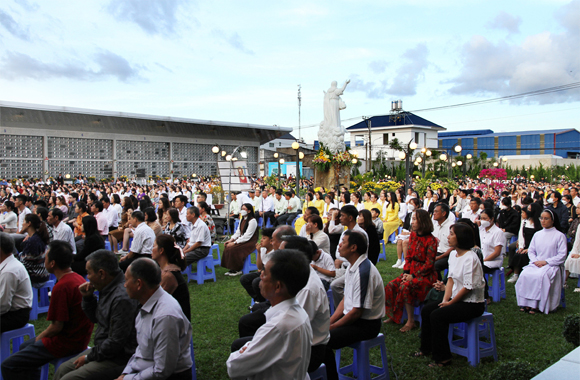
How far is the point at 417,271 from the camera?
5164 mm

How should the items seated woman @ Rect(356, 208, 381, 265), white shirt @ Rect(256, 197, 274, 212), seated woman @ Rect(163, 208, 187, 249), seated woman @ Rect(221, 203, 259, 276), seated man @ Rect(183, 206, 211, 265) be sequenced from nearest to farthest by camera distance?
seated woman @ Rect(356, 208, 381, 265), seated woman @ Rect(163, 208, 187, 249), seated man @ Rect(183, 206, 211, 265), seated woman @ Rect(221, 203, 259, 276), white shirt @ Rect(256, 197, 274, 212)

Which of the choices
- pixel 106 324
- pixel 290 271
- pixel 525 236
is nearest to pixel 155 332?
pixel 106 324

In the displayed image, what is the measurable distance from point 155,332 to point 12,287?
1.92 metres

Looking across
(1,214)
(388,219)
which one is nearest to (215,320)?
(1,214)

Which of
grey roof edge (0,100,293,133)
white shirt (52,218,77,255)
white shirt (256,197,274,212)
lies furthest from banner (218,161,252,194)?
grey roof edge (0,100,293,133)

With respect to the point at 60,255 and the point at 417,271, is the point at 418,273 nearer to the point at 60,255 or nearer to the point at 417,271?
the point at 417,271

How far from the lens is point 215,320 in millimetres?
5586

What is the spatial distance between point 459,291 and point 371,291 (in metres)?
1.13

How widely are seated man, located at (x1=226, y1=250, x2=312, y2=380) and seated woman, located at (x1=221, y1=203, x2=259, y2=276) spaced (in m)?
5.47

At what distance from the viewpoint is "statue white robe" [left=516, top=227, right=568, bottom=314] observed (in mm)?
5641

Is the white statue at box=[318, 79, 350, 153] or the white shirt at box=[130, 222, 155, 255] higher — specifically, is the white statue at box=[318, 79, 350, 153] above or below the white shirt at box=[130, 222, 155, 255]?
above

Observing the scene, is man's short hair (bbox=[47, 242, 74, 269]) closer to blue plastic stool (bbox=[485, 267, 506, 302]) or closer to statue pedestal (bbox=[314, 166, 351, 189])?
blue plastic stool (bbox=[485, 267, 506, 302])

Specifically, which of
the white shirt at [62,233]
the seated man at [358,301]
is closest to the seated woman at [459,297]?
the seated man at [358,301]

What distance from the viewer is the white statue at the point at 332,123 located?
21.7 m
